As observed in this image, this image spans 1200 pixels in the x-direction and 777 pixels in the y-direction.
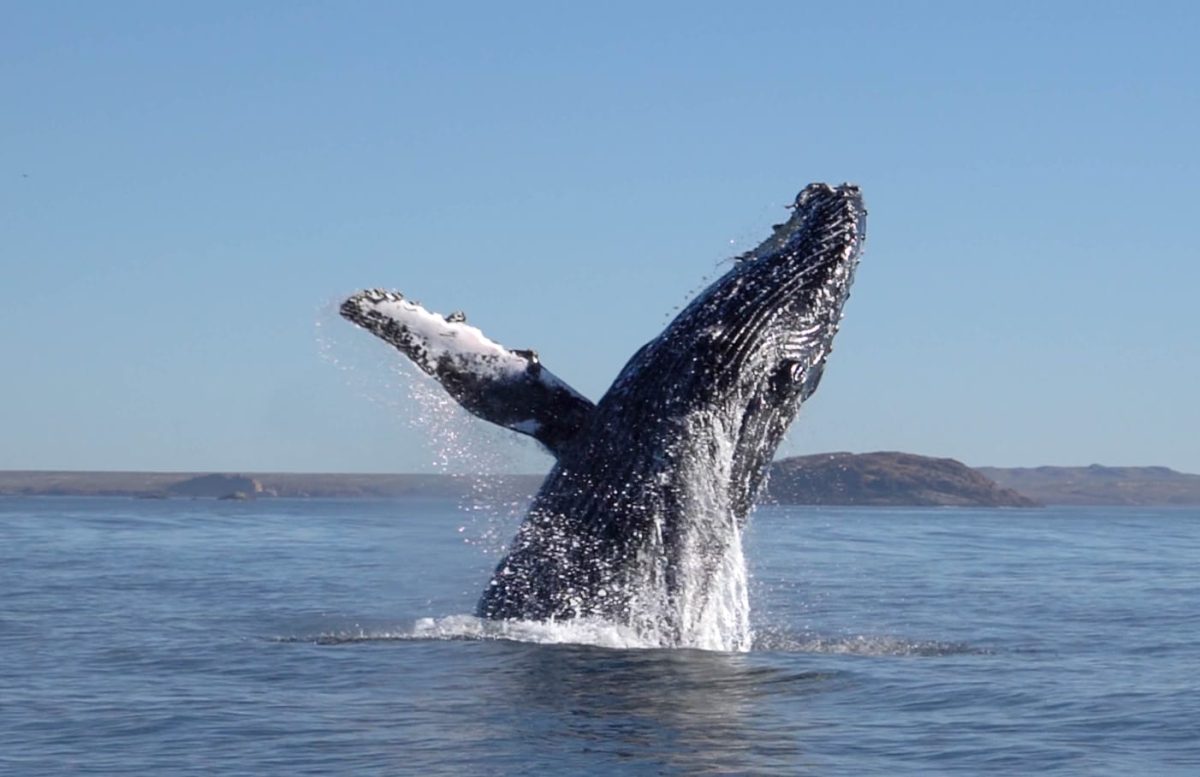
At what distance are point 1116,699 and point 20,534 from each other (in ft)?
96.0

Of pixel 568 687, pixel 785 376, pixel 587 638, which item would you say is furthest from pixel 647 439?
pixel 568 687

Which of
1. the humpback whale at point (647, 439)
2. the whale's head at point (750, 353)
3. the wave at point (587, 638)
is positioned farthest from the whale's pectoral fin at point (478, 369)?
the wave at point (587, 638)

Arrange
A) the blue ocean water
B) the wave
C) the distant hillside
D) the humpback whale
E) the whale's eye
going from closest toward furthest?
the blue ocean water
the wave
the humpback whale
the whale's eye
the distant hillside

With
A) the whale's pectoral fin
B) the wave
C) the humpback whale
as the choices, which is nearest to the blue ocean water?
the wave

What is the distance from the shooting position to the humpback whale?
453 inches

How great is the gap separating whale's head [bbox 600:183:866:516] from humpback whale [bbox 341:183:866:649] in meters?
0.01

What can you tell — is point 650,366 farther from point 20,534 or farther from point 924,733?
point 20,534

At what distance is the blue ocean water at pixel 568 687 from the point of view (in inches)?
314

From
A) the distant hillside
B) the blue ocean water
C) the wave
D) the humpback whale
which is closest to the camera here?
the blue ocean water

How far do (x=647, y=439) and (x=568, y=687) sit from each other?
2.29 metres

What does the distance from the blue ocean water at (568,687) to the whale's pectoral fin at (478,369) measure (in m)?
1.40

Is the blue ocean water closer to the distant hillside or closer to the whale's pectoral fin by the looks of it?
the whale's pectoral fin

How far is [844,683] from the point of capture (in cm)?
1033

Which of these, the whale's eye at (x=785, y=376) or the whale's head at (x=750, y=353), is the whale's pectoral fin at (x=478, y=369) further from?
the whale's eye at (x=785, y=376)
